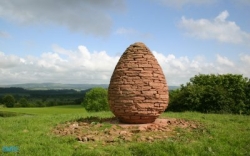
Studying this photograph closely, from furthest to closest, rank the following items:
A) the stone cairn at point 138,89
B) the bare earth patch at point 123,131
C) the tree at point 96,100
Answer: the tree at point 96,100
the stone cairn at point 138,89
the bare earth patch at point 123,131

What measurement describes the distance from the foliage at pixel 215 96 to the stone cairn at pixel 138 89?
14.2 meters

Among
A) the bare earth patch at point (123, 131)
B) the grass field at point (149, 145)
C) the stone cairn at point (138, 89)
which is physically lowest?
the grass field at point (149, 145)

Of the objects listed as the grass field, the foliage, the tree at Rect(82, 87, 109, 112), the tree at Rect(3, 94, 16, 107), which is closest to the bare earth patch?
the grass field

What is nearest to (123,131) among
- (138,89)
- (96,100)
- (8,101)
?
(138,89)

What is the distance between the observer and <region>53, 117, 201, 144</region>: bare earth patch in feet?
31.0

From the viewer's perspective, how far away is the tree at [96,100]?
3766 cm

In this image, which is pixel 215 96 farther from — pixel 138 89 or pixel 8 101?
pixel 8 101

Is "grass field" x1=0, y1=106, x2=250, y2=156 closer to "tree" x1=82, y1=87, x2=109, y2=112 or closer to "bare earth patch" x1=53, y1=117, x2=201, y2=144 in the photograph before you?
"bare earth patch" x1=53, y1=117, x2=201, y2=144

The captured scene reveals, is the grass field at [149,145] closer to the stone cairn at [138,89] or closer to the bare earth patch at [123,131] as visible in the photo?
the bare earth patch at [123,131]

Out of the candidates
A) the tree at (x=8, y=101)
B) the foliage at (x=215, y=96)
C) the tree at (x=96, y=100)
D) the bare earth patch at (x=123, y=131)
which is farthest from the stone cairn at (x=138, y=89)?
the tree at (x=8, y=101)

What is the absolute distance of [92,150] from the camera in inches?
327

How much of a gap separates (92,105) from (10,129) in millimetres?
25256

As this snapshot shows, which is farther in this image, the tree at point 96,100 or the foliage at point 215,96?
the tree at point 96,100

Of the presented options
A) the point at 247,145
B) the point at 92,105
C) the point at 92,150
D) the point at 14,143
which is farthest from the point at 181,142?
the point at 92,105
